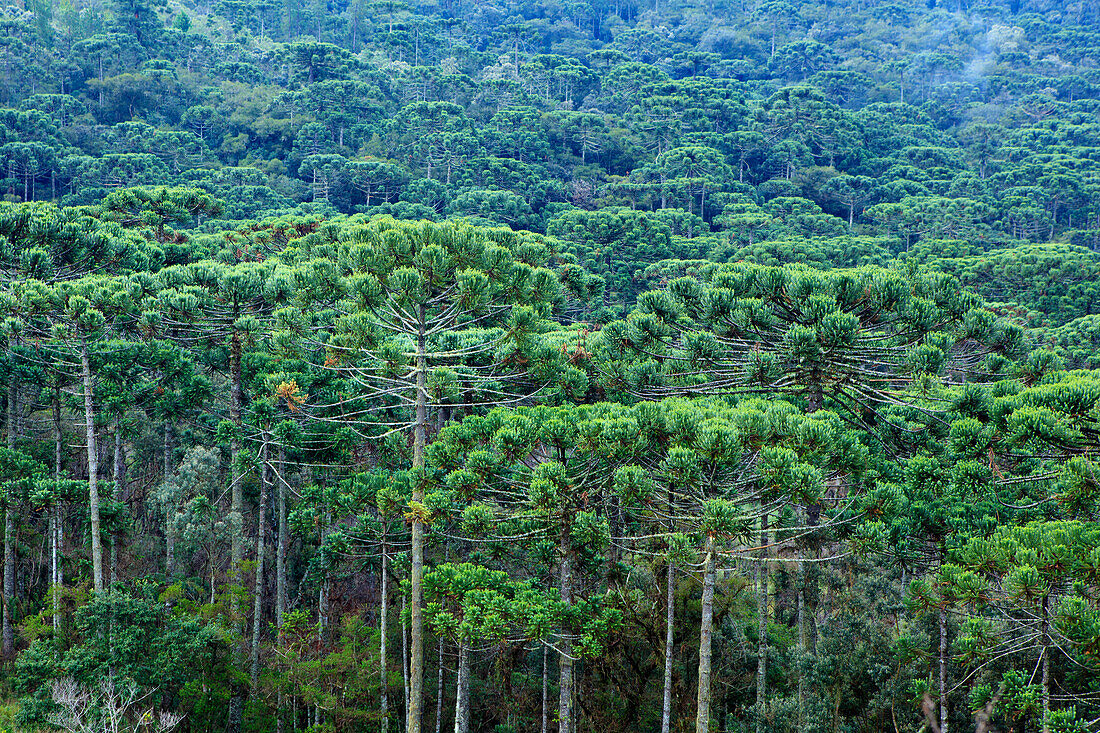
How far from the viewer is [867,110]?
7775 centimetres

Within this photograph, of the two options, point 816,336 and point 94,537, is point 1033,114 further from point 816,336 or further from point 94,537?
point 94,537

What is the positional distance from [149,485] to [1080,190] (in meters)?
64.7

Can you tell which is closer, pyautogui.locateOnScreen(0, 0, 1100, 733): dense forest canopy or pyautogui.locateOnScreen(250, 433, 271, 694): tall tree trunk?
pyautogui.locateOnScreen(0, 0, 1100, 733): dense forest canopy

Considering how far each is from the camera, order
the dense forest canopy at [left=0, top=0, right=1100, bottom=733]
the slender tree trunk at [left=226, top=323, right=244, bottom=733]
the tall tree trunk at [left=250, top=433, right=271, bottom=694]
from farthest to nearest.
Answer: the slender tree trunk at [left=226, top=323, right=244, bottom=733] < the tall tree trunk at [left=250, top=433, right=271, bottom=694] < the dense forest canopy at [left=0, top=0, right=1100, bottom=733]

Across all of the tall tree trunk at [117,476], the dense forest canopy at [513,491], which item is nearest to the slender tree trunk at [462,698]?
the dense forest canopy at [513,491]

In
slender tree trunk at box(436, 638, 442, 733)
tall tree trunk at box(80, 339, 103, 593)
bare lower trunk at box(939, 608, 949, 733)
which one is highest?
tall tree trunk at box(80, 339, 103, 593)

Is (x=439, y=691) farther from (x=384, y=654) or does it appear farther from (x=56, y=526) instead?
(x=56, y=526)

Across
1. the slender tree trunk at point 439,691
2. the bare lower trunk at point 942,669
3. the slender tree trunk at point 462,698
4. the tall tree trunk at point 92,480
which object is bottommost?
the slender tree trunk at point 439,691

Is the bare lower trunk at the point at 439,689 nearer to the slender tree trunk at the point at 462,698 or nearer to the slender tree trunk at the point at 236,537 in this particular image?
the slender tree trunk at the point at 462,698

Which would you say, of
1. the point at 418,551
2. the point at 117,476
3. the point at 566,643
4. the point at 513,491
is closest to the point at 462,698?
the point at 566,643

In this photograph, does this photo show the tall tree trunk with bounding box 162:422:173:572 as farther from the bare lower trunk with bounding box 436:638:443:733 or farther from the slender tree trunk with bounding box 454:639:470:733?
the slender tree trunk with bounding box 454:639:470:733

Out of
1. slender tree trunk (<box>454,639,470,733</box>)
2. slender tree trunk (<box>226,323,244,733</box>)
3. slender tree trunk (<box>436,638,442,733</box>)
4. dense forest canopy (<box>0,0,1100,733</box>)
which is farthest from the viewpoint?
slender tree trunk (<box>226,323,244,733</box>)

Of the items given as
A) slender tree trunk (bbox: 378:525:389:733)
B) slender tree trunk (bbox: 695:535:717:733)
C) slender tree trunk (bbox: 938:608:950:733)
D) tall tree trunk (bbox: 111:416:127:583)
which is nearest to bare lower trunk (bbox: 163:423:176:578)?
tall tree trunk (bbox: 111:416:127:583)

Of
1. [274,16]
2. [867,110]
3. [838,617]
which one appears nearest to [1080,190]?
[867,110]
